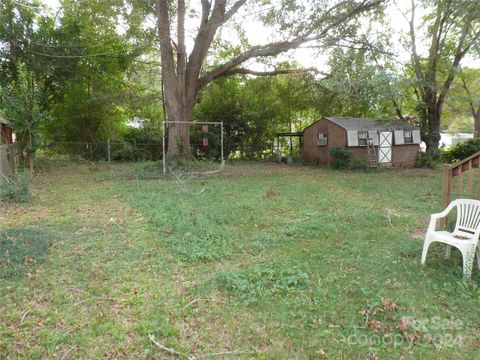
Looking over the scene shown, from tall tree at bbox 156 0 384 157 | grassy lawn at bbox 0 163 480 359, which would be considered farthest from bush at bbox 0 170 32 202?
tall tree at bbox 156 0 384 157

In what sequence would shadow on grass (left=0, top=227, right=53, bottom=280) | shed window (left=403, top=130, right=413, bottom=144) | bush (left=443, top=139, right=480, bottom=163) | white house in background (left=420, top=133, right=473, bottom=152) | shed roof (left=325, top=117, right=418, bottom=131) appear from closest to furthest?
1. shadow on grass (left=0, top=227, right=53, bottom=280)
2. shed roof (left=325, top=117, right=418, bottom=131)
3. shed window (left=403, top=130, right=413, bottom=144)
4. bush (left=443, top=139, right=480, bottom=163)
5. white house in background (left=420, top=133, right=473, bottom=152)

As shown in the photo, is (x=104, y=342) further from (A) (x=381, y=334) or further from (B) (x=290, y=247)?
(B) (x=290, y=247)

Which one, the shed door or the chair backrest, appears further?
the shed door

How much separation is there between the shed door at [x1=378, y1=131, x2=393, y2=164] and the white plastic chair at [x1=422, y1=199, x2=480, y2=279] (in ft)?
37.0

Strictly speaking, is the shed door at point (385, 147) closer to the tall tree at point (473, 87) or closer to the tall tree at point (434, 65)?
the tall tree at point (434, 65)

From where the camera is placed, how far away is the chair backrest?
10.9ft

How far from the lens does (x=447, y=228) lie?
3973mm

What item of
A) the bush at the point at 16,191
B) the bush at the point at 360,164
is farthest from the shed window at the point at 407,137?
the bush at the point at 16,191

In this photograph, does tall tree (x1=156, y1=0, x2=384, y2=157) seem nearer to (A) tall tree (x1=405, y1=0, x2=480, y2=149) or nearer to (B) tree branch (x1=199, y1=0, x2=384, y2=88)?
(B) tree branch (x1=199, y1=0, x2=384, y2=88)

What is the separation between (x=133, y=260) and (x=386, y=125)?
13770mm

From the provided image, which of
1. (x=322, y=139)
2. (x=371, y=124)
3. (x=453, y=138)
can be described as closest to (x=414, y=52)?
(x=371, y=124)

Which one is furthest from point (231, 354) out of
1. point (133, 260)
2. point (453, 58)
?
point (453, 58)

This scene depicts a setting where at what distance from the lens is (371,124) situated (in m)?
14.6

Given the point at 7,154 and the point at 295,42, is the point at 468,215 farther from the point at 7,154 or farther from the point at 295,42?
the point at 7,154
